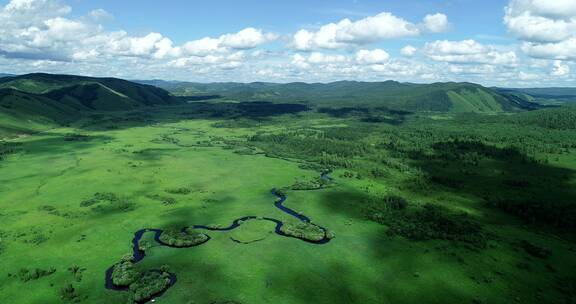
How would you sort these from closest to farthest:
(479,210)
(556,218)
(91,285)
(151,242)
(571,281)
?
(91,285), (571,281), (151,242), (556,218), (479,210)

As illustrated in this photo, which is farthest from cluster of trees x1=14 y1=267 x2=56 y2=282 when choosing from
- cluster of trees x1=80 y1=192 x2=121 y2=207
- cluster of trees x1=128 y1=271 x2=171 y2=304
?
cluster of trees x1=80 y1=192 x2=121 y2=207

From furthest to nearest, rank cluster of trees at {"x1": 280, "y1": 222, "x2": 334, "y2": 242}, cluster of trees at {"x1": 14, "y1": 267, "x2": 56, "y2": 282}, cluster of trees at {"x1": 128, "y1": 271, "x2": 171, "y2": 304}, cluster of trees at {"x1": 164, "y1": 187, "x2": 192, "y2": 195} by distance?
cluster of trees at {"x1": 164, "y1": 187, "x2": 192, "y2": 195} < cluster of trees at {"x1": 280, "y1": 222, "x2": 334, "y2": 242} < cluster of trees at {"x1": 14, "y1": 267, "x2": 56, "y2": 282} < cluster of trees at {"x1": 128, "y1": 271, "x2": 171, "y2": 304}

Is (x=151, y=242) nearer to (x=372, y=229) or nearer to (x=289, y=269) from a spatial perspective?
(x=289, y=269)

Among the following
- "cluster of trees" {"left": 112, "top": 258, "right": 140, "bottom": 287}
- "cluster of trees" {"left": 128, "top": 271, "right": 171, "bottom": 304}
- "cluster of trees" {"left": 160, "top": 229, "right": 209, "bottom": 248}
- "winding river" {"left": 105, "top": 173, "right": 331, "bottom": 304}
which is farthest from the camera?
"cluster of trees" {"left": 160, "top": 229, "right": 209, "bottom": 248}

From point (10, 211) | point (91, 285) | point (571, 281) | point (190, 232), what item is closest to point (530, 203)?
point (571, 281)

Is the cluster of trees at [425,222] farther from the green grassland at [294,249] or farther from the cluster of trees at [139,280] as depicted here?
the cluster of trees at [139,280]

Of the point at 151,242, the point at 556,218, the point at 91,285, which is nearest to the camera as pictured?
the point at 91,285

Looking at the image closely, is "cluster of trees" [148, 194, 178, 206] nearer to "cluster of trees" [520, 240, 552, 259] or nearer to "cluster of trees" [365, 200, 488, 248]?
"cluster of trees" [365, 200, 488, 248]

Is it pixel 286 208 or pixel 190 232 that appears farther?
pixel 286 208
